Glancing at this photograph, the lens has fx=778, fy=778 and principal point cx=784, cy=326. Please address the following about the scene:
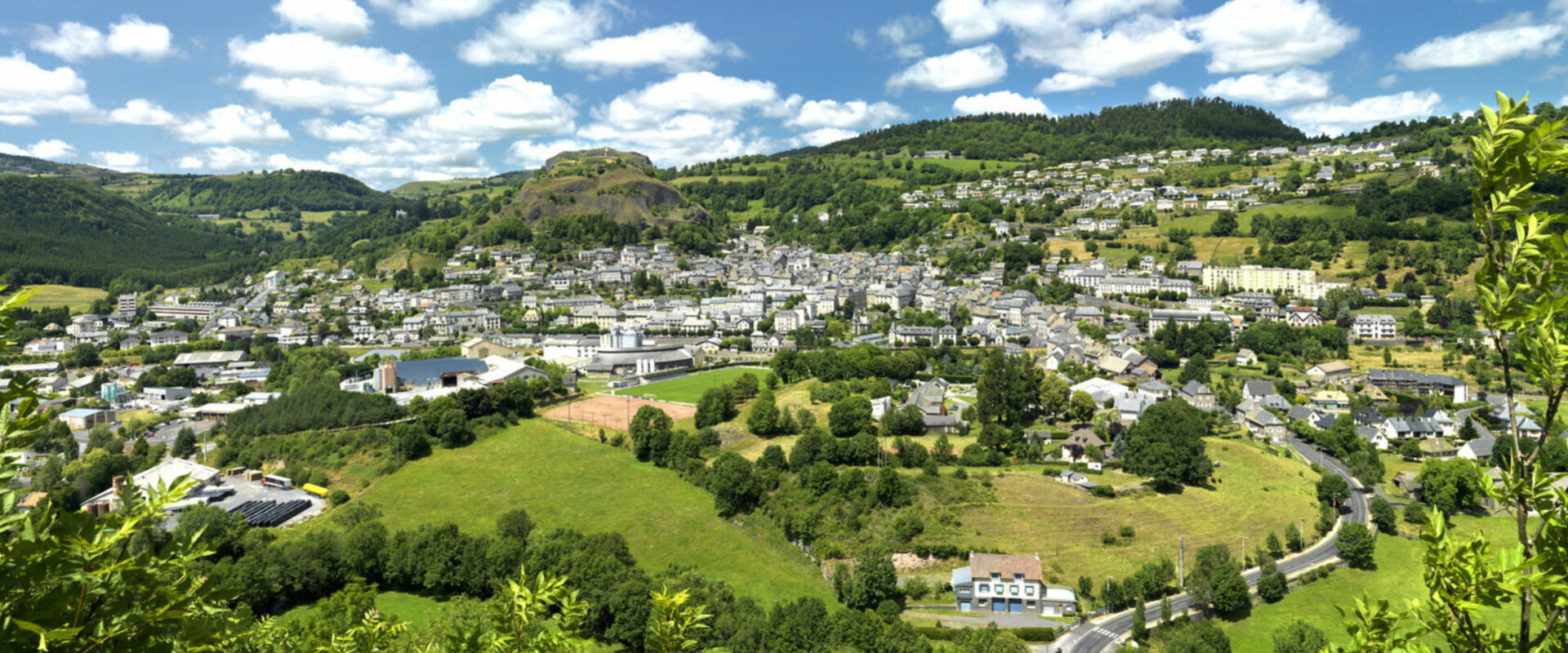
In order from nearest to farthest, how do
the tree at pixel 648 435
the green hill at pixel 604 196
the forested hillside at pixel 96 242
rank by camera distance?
the tree at pixel 648 435
the forested hillside at pixel 96 242
the green hill at pixel 604 196

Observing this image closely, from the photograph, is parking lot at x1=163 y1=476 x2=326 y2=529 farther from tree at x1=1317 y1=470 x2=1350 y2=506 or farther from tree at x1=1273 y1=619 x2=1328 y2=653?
tree at x1=1317 y1=470 x2=1350 y2=506

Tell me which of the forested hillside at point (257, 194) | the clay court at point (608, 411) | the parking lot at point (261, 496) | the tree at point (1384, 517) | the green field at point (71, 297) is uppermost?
the forested hillside at point (257, 194)

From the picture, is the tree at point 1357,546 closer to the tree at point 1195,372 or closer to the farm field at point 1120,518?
the farm field at point 1120,518

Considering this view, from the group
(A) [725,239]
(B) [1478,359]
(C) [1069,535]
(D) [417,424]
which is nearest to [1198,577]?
(C) [1069,535]

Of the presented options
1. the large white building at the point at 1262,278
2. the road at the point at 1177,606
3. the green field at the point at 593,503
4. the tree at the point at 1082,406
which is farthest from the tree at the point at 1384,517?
the large white building at the point at 1262,278

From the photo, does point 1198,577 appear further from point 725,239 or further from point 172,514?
point 725,239
